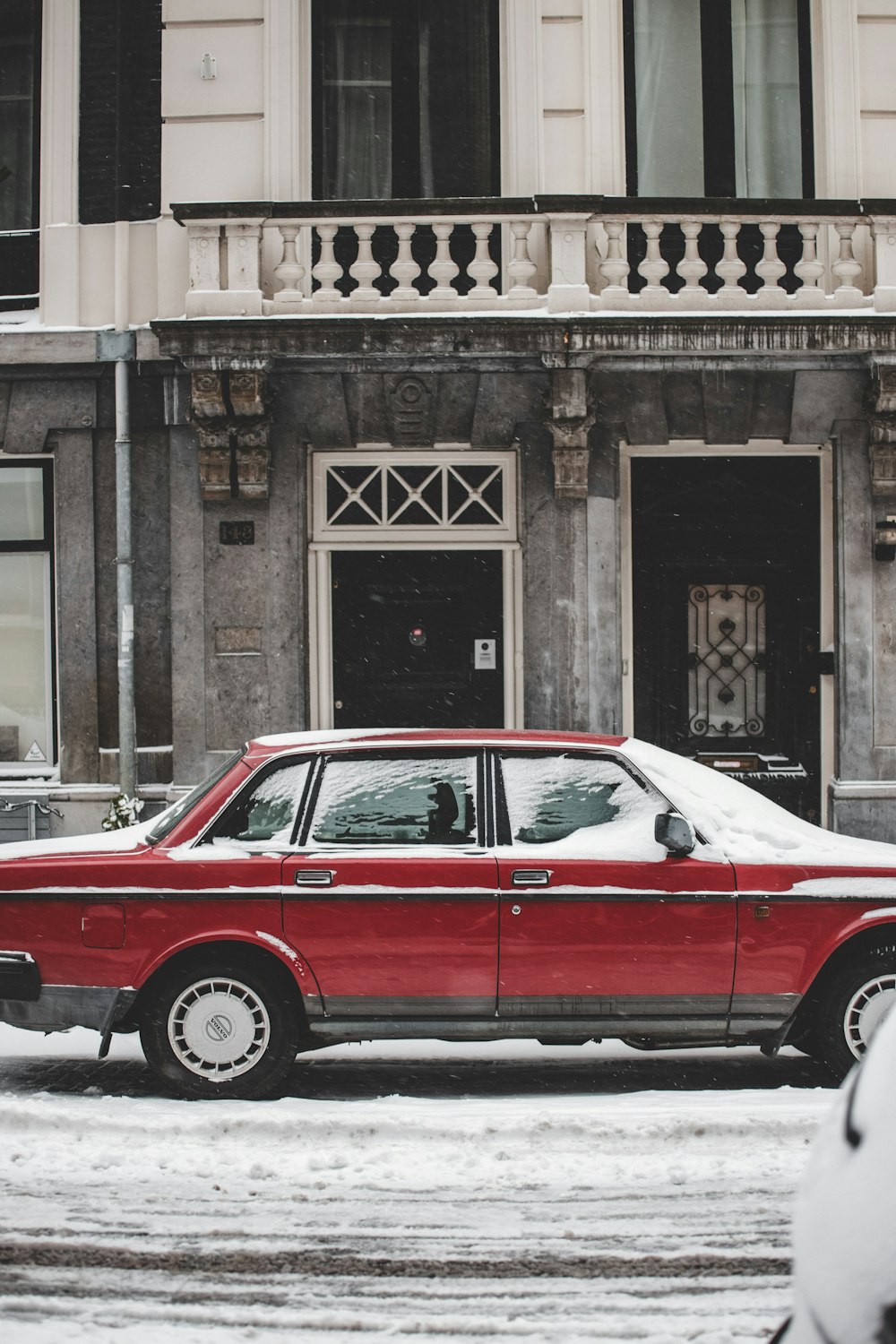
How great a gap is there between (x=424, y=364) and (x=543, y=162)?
216cm

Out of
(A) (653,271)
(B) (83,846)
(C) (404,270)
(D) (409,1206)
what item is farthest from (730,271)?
(D) (409,1206)

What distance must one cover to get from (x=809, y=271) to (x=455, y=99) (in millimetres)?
3590

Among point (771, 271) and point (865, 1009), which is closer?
point (865, 1009)

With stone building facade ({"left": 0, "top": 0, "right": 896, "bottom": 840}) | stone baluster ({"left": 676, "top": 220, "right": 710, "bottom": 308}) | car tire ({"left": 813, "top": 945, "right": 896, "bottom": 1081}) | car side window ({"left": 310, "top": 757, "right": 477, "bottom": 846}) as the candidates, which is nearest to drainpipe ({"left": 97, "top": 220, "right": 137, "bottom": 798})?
stone building facade ({"left": 0, "top": 0, "right": 896, "bottom": 840})

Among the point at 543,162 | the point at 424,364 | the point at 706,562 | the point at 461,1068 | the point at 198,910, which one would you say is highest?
the point at 543,162

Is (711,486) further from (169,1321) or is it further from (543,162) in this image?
(169,1321)

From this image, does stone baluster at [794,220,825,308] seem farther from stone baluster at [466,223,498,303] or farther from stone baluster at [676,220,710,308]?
stone baluster at [466,223,498,303]

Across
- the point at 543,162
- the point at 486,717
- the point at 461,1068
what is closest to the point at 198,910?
the point at 461,1068

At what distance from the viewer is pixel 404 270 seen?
1104cm

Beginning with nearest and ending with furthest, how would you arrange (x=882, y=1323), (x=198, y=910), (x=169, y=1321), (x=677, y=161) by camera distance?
(x=882, y=1323) < (x=169, y=1321) < (x=198, y=910) < (x=677, y=161)

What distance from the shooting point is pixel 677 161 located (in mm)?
12141

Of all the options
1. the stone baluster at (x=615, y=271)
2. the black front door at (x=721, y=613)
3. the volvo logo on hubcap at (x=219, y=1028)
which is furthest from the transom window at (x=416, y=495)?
the volvo logo on hubcap at (x=219, y=1028)

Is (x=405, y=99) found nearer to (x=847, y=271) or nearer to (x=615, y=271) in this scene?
(x=615, y=271)

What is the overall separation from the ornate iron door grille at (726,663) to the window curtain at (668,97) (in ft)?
12.2
